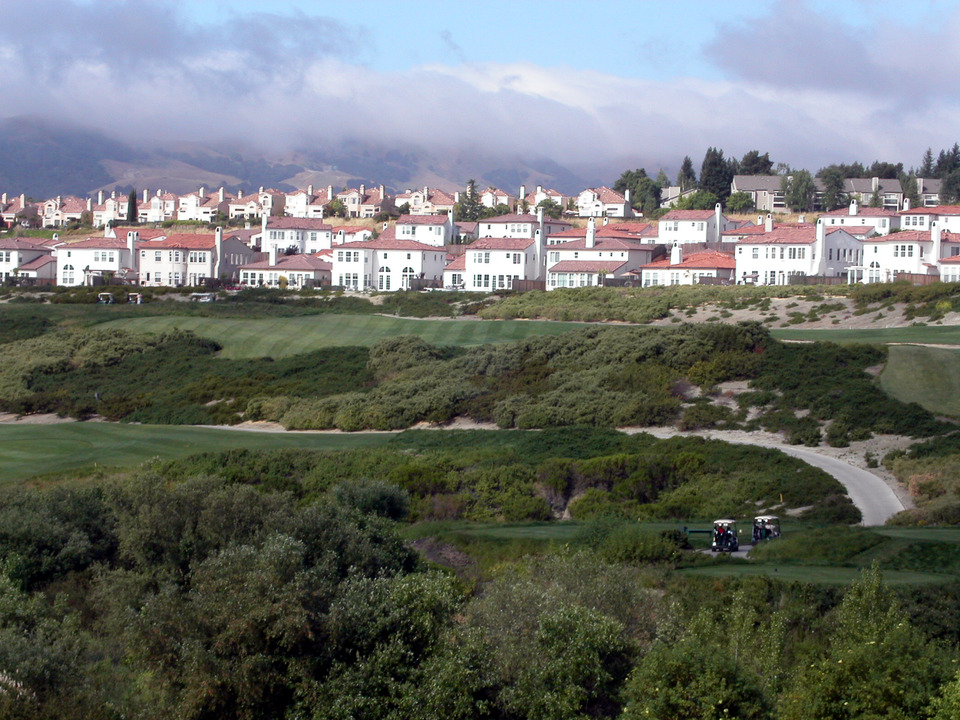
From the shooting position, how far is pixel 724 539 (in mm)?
22250

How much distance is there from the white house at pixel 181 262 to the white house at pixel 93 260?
54.4 inches

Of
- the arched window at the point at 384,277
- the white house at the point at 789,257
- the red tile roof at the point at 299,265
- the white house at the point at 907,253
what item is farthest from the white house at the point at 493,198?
the white house at the point at 907,253

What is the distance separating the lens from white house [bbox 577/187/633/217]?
135 metres

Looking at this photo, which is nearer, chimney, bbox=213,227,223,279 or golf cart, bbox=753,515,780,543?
golf cart, bbox=753,515,780,543

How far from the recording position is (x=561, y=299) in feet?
248

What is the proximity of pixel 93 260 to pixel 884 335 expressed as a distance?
72.0m

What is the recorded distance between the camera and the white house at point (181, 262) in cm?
10050

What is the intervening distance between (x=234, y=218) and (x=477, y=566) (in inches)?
5399

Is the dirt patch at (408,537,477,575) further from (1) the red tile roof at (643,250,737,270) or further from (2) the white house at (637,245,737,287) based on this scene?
(1) the red tile roof at (643,250,737,270)

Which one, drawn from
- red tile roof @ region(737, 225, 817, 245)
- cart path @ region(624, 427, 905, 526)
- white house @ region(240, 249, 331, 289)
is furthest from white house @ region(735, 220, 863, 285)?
cart path @ region(624, 427, 905, 526)

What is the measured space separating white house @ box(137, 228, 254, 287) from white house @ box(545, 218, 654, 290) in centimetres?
3016

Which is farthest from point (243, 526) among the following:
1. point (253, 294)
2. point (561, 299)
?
point (253, 294)

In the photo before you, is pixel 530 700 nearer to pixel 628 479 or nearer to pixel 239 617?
pixel 239 617

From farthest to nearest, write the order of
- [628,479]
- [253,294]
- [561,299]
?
[253,294], [561,299], [628,479]
